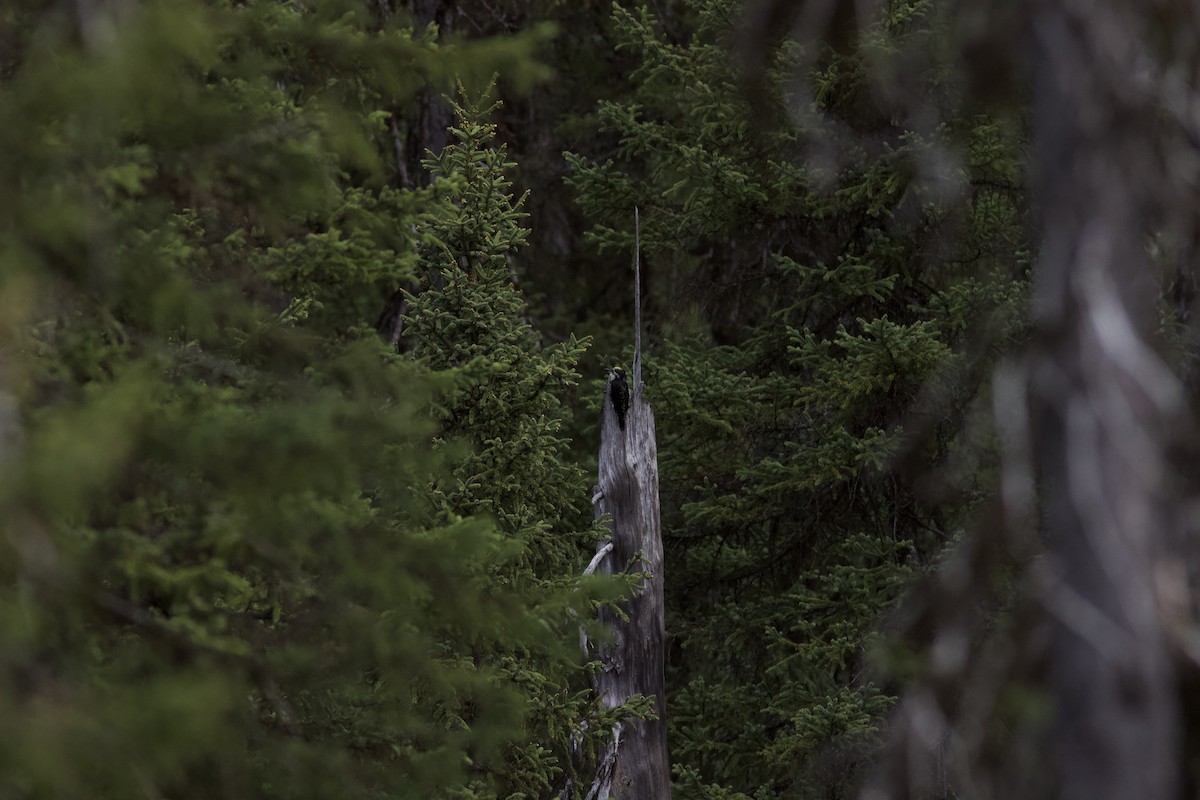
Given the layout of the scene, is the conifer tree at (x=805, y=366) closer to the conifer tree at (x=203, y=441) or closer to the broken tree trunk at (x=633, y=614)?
the broken tree trunk at (x=633, y=614)

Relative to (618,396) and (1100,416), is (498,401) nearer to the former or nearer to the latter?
(618,396)

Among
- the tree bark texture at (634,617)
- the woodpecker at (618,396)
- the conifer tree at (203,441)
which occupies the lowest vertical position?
the tree bark texture at (634,617)

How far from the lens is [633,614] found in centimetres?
777

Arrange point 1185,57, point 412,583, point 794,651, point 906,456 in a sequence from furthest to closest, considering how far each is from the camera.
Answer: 1. point 794,651
2. point 906,456
3. point 412,583
4. point 1185,57

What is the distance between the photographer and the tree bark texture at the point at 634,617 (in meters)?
7.55

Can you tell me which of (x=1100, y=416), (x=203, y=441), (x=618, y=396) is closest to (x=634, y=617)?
(x=618, y=396)

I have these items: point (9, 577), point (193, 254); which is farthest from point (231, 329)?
point (9, 577)

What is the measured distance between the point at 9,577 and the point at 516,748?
3.57 meters

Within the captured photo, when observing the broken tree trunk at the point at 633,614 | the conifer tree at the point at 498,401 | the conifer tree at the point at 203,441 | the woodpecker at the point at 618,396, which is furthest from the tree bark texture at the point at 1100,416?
the woodpecker at the point at 618,396

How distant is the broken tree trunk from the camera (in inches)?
297

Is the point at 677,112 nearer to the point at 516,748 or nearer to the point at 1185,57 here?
the point at 516,748

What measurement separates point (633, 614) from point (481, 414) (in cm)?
191

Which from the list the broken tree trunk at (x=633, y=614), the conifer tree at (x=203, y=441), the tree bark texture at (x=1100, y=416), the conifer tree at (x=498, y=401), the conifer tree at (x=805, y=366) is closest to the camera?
the tree bark texture at (x=1100, y=416)

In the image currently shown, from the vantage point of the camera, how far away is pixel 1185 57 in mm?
3449
